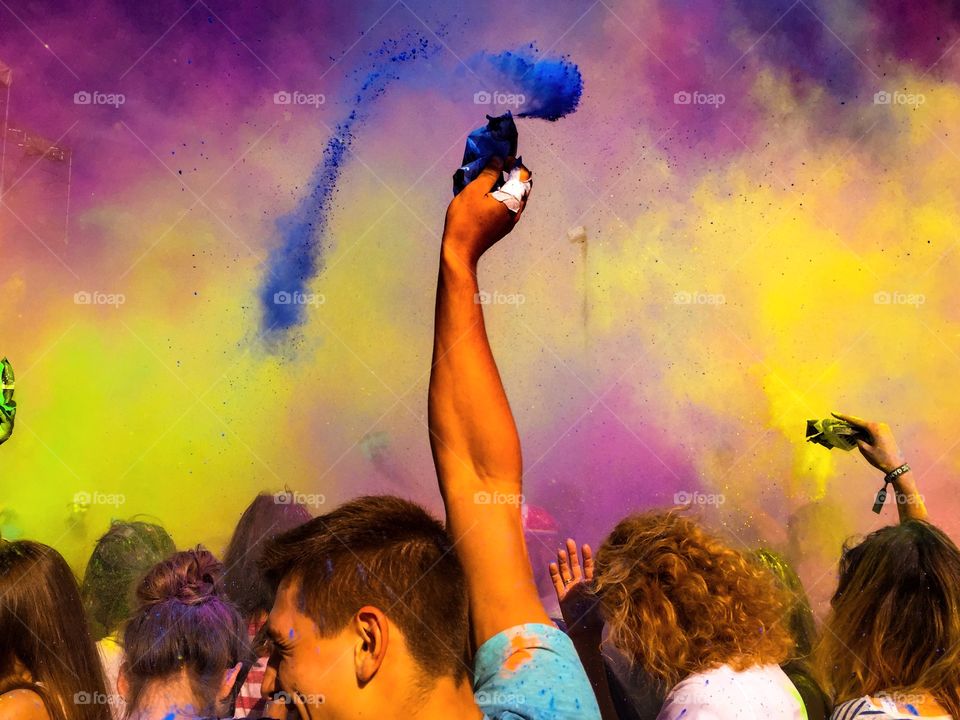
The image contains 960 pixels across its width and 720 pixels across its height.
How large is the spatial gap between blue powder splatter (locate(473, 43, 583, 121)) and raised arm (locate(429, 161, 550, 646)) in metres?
3.29

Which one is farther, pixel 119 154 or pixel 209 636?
pixel 119 154

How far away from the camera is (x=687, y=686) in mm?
2047

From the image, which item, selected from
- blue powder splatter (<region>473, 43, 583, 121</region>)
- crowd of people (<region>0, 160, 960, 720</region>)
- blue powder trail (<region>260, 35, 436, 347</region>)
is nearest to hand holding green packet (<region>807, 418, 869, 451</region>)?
crowd of people (<region>0, 160, 960, 720</region>)

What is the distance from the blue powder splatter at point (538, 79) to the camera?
4.88 metres

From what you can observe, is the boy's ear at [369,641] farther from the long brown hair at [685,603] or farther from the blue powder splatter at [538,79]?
the blue powder splatter at [538,79]

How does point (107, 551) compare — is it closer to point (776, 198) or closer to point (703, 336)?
point (703, 336)

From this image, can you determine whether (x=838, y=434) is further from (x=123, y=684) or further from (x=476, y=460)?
(x=123, y=684)

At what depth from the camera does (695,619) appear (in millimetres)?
2102

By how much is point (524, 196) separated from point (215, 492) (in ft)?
11.6

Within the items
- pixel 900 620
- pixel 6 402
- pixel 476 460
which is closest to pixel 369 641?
pixel 476 460

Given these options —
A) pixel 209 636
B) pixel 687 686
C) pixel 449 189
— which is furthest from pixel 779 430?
pixel 209 636

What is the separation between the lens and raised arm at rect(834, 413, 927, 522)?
110 inches

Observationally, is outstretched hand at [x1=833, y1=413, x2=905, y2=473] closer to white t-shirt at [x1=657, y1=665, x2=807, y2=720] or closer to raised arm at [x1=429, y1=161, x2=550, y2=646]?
white t-shirt at [x1=657, y1=665, x2=807, y2=720]

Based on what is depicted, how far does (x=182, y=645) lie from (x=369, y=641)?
867 mm
